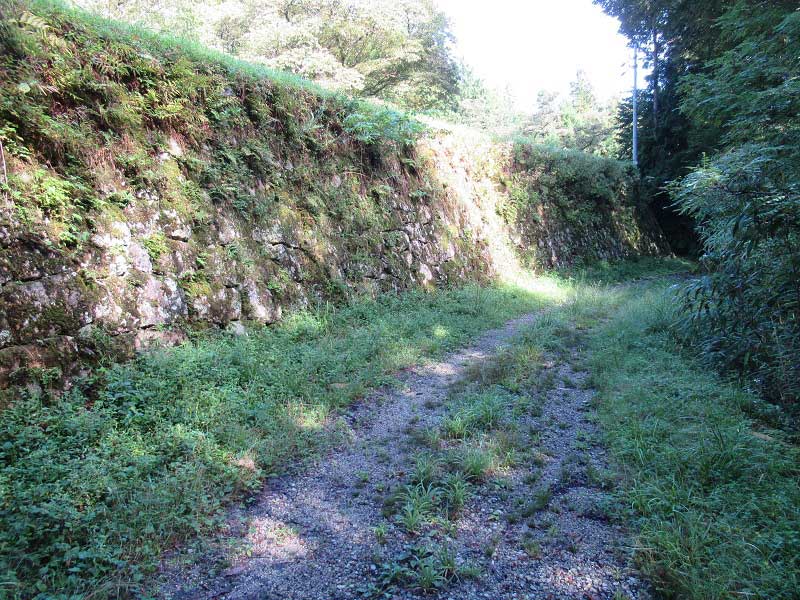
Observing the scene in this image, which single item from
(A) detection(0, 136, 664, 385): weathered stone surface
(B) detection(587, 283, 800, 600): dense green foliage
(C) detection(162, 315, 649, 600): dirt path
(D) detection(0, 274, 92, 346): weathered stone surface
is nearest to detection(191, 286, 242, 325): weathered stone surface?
(A) detection(0, 136, 664, 385): weathered stone surface

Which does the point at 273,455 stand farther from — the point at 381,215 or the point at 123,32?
the point at 381,215

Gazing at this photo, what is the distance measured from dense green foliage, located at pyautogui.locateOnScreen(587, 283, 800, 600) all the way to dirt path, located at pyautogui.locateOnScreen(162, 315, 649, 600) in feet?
0.82

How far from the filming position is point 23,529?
2.67m

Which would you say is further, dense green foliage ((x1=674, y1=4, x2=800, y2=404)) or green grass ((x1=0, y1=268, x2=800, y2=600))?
dense green foliage ((x1=674, y1=4, x2=800, y2=404))

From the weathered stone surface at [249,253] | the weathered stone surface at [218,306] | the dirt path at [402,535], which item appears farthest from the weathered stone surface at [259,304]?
the dirt path at [402,535]

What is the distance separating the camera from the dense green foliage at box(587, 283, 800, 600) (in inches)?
98.6

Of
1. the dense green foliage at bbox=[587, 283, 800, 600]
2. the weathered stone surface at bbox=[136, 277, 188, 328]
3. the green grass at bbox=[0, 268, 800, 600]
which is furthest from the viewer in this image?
the weathered stone surface at bbox=[136, 277, 188, 328]

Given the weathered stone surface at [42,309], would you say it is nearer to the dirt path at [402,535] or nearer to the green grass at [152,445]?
the green grass at [152,445]

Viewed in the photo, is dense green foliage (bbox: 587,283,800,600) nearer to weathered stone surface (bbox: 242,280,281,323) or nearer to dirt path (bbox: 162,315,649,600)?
dirt path (bbox: 162,315,649,600)

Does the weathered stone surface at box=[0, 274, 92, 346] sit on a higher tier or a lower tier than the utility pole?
lower

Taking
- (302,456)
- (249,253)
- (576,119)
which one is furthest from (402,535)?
(576,119)

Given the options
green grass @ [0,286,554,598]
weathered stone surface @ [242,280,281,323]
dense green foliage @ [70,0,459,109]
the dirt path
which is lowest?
the dirt path

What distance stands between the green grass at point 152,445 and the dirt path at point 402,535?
32 centimetres

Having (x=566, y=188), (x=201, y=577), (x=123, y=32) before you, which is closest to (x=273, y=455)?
(x=201, y=577)
